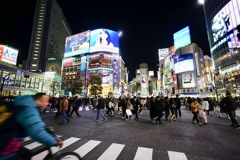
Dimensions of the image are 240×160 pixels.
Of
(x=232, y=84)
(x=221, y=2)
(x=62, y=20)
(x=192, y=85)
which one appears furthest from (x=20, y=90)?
(x=62, y=20)

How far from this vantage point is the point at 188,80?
58594 millimetres

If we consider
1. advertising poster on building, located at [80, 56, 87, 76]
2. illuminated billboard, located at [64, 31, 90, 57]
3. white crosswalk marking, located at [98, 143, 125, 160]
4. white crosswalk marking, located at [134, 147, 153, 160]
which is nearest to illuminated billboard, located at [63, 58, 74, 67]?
illuminated billboard, located at [64, 31, 90, 57]

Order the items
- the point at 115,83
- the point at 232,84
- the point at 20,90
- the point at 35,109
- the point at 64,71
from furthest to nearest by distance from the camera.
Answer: the point at 64,71 → the point at 115,83 → the point at 20,90 → the point at 232,84 → the point at 35,109

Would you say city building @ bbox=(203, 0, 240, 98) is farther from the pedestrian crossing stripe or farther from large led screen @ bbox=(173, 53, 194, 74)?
the pedestrian crossing stripe

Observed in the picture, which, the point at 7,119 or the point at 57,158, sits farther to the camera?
the point at 57,158

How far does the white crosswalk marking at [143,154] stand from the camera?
3.76 m

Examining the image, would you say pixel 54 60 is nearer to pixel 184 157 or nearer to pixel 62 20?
pixel 62 20

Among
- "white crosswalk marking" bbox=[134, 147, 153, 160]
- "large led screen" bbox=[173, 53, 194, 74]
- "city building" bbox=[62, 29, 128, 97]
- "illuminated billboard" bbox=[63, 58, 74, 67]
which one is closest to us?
"white crosswalk marking" bbox=[134, 147, 153, 160]

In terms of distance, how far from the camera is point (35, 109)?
6.23 feet

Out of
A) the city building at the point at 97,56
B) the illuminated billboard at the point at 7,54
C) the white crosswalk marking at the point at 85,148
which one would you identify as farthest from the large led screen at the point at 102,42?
the white crosswalk marking at the point at 85,148

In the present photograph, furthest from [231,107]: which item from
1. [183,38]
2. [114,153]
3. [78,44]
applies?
[78,44]

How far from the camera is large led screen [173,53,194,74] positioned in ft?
178

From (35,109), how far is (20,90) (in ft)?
215

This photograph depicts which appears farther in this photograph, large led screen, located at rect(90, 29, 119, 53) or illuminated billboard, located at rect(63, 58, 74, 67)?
illuminated billboard, located at rect(63, 58, 74, 67)
